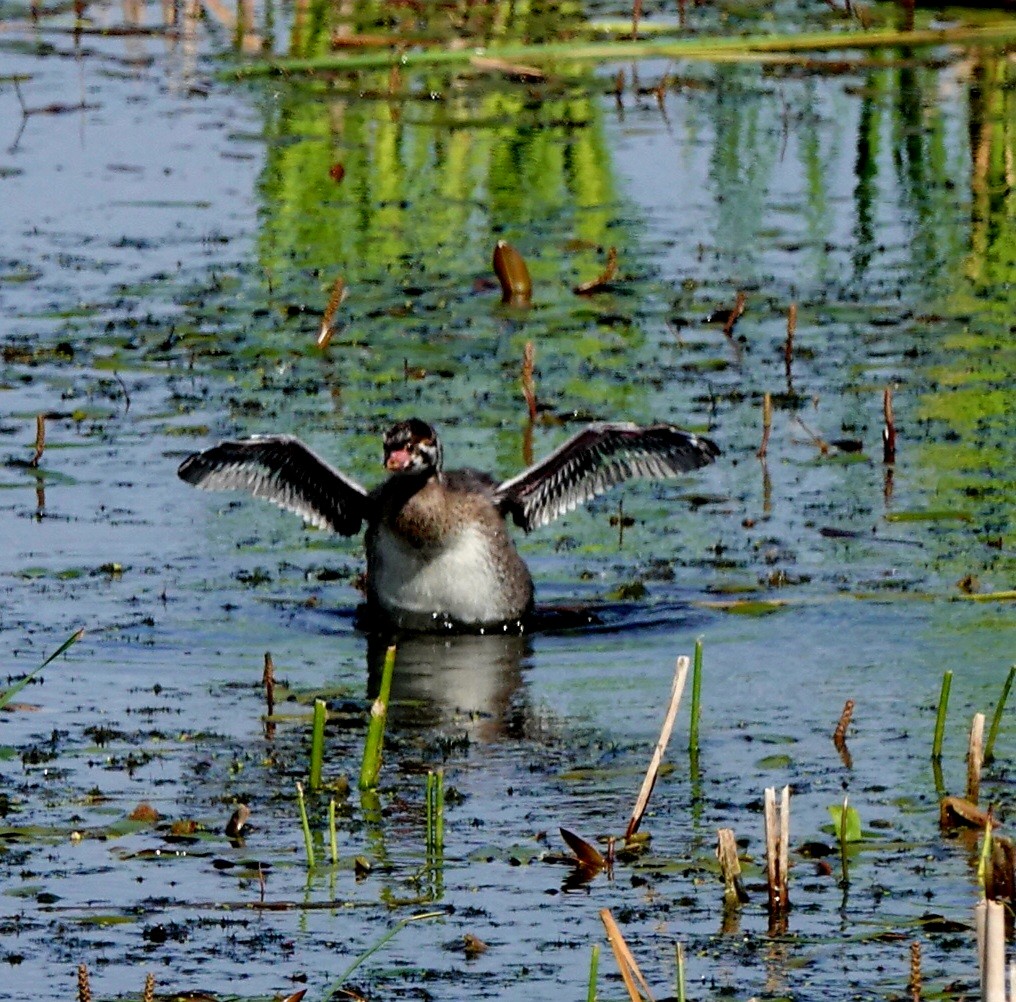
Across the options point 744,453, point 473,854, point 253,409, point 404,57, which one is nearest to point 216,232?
point 404,57

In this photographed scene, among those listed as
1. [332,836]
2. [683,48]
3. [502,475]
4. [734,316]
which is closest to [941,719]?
[332,836]

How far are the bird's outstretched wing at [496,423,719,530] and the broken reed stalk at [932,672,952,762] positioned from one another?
289 centimetres

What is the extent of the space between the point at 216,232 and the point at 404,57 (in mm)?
1902

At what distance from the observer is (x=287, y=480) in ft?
39.2

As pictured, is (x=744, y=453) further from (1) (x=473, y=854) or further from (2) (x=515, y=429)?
(1) (x=473, y=854)

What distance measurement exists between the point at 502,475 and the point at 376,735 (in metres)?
4.94

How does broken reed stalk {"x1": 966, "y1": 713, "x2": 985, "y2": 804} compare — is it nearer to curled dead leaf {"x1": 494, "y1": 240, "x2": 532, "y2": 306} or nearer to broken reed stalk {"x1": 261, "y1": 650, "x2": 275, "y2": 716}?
broken reed stalk {"x1": 261, "y1": 650, "x2": 275, "y2": 716}

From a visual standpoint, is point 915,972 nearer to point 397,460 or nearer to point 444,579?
point 397,460

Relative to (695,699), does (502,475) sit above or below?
below

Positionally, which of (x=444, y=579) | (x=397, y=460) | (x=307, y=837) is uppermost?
(x=397, y=460)

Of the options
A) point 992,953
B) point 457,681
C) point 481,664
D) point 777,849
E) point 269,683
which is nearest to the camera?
point 992,953

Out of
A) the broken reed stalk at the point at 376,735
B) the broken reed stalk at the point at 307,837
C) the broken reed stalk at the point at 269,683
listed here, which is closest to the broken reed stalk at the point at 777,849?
the broken reed stalk at the point at 307,837

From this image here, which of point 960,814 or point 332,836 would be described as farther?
point 960,814

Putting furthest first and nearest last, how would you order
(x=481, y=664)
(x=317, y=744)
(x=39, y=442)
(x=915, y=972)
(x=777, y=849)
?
(x=39, y=442) < (x=481, y=664) < (x=317, y=744) < (x=777, y=849) < (x=915, y=972)
